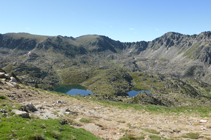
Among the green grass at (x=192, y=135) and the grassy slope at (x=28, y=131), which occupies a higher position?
the grassy slope at (x=28, y=131)

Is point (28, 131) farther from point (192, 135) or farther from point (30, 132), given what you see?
point (192, 135)

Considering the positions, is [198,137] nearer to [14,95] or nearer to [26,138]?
[26,138]

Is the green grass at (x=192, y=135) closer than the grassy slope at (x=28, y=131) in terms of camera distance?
No

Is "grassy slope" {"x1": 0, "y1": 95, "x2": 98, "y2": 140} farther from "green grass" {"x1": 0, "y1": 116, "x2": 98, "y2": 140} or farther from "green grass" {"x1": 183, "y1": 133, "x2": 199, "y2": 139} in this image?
"green grass" {"x1": 183, "y1": 133, "x2": 199, "y2": 139}

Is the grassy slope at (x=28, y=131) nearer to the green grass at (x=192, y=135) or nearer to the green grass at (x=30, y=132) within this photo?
the green grass at (x=30, y=132)

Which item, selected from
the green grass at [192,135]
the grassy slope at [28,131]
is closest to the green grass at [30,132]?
the grassy slope at [28,131]

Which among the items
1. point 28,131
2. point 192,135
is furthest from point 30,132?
point 192,135

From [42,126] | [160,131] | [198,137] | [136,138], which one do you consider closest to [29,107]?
[42,126]

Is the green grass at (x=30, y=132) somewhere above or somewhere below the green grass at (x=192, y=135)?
above

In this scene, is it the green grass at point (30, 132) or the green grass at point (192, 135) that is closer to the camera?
the green grass at point (30, 132)

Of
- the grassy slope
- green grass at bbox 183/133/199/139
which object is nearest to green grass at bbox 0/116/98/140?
the grassy slope

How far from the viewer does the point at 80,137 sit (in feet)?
46.2

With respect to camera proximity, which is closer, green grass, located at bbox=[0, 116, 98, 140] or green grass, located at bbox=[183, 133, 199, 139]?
green grass, located at bbox=[0, 116, 98, 140]

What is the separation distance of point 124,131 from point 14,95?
23.3m
